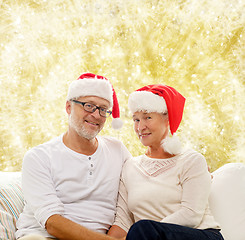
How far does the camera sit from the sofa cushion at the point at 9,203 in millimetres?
1590

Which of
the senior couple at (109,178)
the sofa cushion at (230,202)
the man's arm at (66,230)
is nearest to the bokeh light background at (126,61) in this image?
the sofa cushion at (230,202)

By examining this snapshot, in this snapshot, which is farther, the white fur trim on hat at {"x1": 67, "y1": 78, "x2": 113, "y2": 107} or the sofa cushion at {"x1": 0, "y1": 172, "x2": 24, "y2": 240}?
the white fur trim on hat at {"x1": 67, "y1": 78, "x2": 113, "y2": 107}

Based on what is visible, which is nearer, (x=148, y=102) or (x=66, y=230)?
(x=66, y=230)

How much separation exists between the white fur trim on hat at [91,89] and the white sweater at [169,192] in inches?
17.9

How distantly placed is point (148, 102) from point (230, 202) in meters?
0.74

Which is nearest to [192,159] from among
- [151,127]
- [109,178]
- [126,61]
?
[151,127]

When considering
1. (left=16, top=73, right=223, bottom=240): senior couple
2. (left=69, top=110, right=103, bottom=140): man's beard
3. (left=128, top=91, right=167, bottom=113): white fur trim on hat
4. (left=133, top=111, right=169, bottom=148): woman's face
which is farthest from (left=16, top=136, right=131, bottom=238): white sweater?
(left=128, top=91, right=167, bottom=113): white fur trim on hat

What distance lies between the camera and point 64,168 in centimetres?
170

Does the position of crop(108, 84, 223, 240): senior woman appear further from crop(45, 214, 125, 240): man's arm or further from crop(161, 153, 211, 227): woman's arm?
crop(45, 214, 125, 240): man's arm

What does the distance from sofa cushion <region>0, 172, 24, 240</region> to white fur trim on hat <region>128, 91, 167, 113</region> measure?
2.90 ft

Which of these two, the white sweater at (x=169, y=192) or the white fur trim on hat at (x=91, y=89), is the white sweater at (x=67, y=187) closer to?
the white sweater at (x=169, y=192)

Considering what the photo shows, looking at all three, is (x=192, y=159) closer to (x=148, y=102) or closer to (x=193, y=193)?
(x=193, y=193)

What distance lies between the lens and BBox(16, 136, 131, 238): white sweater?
156cm

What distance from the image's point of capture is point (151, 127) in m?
1.72
